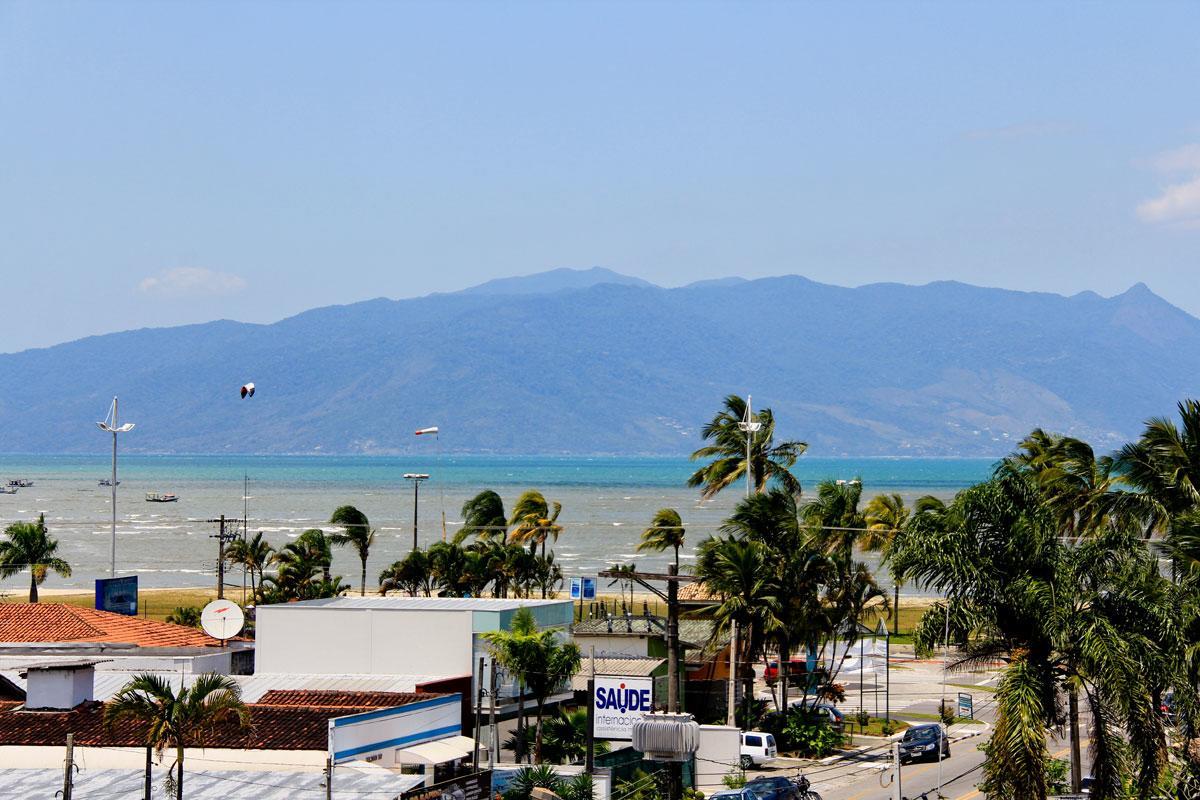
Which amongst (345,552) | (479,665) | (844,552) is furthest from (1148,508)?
(345,552)

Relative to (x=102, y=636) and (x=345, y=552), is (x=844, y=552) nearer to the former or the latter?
(x=102, y=636)

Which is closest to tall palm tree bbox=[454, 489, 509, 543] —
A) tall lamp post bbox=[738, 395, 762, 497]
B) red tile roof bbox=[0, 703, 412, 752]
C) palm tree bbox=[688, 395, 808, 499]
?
palm tree bbox=[688, 395, 808, 499]

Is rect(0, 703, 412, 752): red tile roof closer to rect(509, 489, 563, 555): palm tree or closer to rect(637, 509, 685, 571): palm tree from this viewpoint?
rect(637, 509, 685, 571): palm tree

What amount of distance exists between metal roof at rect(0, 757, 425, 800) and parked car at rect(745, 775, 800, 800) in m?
10.6

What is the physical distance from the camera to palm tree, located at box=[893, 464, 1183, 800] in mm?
29109

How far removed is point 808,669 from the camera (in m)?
72.8

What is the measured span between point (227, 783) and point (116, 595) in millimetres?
42202

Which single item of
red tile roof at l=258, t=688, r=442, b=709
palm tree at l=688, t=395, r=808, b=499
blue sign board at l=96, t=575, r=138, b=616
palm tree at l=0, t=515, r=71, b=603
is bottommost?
red tile roof at l=258, t=688, r=442, b=709

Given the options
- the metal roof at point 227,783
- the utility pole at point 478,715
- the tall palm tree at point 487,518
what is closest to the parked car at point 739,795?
the utility pole at point 478,715

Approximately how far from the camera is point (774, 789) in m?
41.8

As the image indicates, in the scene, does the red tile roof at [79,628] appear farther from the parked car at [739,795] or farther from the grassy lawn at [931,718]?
the grassy lawn at [931,718]

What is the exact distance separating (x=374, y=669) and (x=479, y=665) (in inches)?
203

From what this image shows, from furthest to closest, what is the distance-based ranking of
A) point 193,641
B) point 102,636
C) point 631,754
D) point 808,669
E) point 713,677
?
point 808,669 → point 713,677 → point 193,641 → point 102,636 → point 631,754

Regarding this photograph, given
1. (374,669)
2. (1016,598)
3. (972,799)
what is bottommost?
(972,799)
